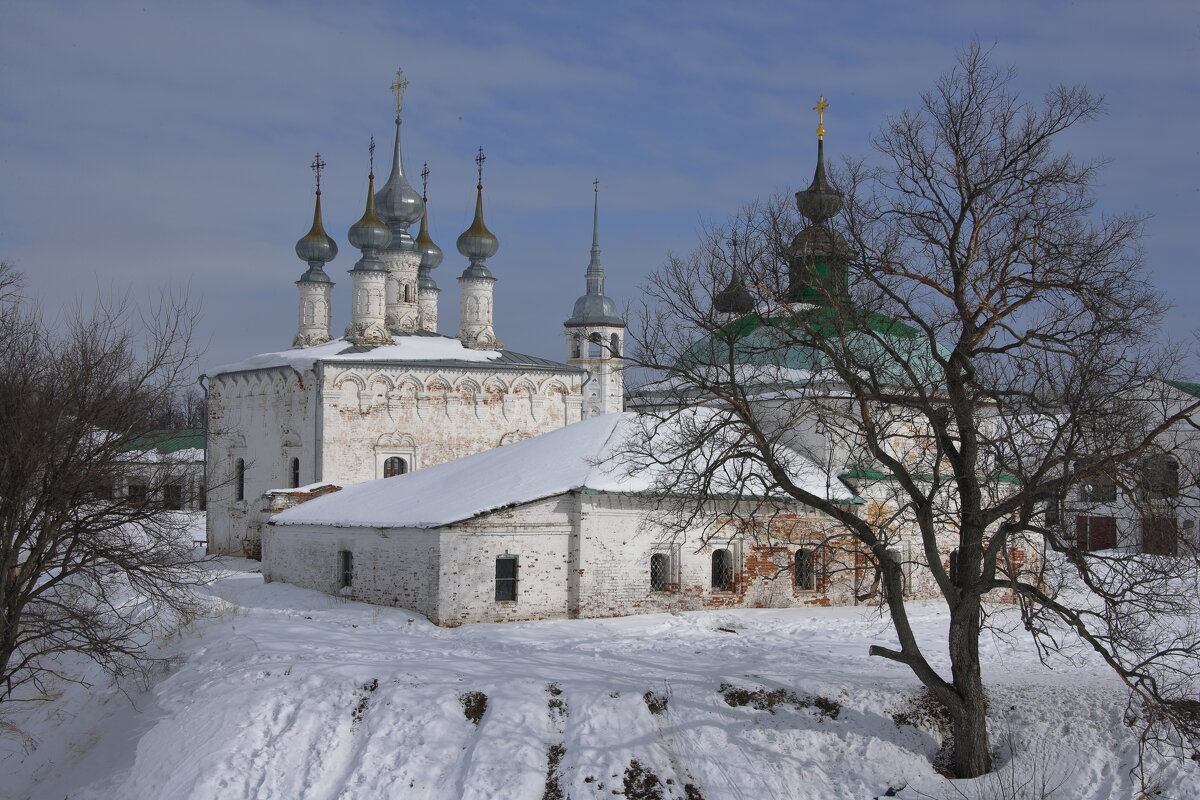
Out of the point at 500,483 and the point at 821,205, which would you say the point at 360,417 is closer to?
the point at 500,483

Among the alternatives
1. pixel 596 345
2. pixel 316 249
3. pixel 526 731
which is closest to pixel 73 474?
pixel 526 731

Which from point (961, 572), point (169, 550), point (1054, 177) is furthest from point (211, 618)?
point (1054, 177)

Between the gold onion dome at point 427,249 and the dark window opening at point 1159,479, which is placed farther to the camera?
the gold onion dome at point 427,249

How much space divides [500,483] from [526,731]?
8232 mm

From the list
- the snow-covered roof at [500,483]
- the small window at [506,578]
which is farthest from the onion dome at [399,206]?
the small window at [506,578]

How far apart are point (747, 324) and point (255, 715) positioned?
6717mm

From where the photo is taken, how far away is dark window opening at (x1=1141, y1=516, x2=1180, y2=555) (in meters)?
10.1

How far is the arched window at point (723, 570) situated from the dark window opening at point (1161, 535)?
959 centimetres

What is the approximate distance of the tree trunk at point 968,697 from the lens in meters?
11.3

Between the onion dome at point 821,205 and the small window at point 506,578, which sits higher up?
the onion dome at point 821,205

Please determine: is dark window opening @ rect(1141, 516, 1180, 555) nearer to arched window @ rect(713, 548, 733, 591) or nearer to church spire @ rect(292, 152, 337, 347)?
arched window @ rect(713, 548, 733, 591)

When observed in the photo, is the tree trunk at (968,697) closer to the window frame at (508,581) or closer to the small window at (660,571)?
the small window at (660,571)

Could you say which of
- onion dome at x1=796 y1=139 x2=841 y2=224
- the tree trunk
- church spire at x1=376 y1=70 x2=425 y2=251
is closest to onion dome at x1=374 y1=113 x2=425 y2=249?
church spire at x1=376 y1=70 x2=425 y2=251

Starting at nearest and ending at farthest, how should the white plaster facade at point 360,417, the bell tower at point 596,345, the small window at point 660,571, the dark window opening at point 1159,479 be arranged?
the dark window opening at point 1159,479 < the small window at point 660,571 < the white plaster facade at point 360,417 < the bell tower at point 596,345
